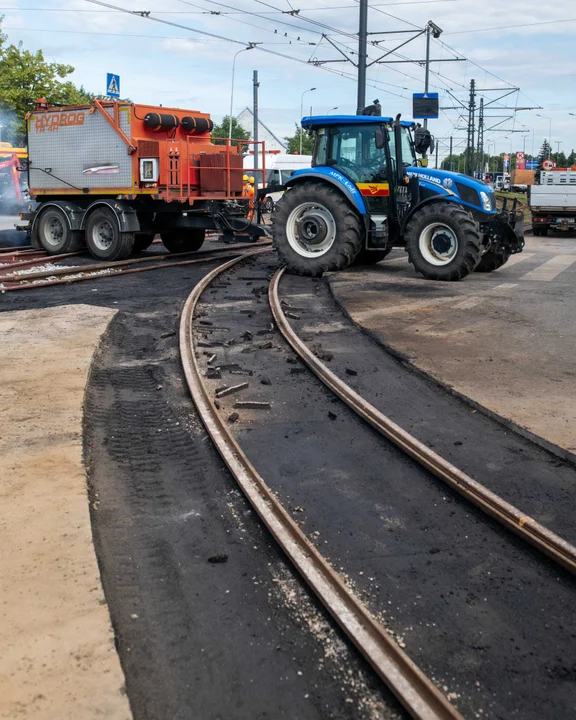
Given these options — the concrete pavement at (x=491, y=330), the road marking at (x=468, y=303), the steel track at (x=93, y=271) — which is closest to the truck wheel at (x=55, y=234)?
the steel track at (x=93, y=271)

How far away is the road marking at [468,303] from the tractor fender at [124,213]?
771cm

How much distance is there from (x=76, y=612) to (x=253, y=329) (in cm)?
711

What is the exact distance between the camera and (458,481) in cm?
542

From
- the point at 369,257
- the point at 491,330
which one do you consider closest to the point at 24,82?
the point at 369,257

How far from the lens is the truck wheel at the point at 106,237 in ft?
57.6

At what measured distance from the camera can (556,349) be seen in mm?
9477

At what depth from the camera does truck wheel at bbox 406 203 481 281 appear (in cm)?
1454

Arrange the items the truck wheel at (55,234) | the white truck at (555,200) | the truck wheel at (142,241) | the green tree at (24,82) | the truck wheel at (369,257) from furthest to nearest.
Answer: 1. the green tree at (24,82)
2. the white truck at (555,200)
3. the truck wheel at (142,241)
4. the truck wheel at (55,234)
5. the truck wheel at (369,257)

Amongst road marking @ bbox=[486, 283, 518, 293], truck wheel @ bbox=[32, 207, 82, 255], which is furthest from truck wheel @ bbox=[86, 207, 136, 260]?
road marking @ bbox=[486, 283, 518, 293]

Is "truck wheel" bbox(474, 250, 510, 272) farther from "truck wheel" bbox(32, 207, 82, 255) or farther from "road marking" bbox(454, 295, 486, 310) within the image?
"truck wheel" bbox(32, 207, 82, 255)

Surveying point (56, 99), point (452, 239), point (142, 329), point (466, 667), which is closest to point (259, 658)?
point (466, 667)

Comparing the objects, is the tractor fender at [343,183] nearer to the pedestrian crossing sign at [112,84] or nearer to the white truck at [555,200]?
the pedestrian crossing sign at [112,84]

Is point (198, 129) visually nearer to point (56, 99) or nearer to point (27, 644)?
point (27, 644)

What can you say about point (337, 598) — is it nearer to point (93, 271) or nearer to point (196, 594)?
point (196, 594)
